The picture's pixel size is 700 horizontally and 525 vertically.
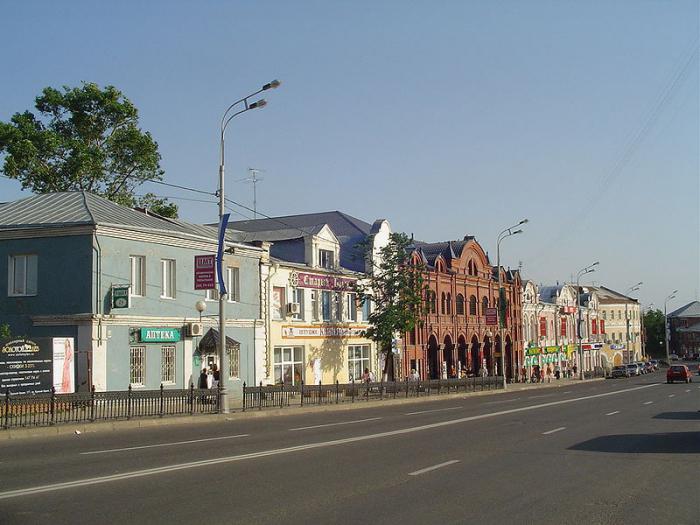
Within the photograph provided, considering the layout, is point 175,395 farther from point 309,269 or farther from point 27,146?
point 27,146

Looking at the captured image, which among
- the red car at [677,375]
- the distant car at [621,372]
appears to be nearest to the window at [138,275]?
the red car at [677,375]

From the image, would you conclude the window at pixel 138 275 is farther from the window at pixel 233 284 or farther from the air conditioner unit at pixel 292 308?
the air conditioner unit at pixel 292 308

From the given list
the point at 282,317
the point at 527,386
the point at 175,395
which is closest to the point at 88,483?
the point at 175,395

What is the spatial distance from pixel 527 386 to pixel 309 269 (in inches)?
1038

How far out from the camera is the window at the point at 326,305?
153 feet

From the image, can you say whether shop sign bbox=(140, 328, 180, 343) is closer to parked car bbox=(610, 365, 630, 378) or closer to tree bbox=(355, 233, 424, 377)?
tree bbox=(355, 233, 424, 377)

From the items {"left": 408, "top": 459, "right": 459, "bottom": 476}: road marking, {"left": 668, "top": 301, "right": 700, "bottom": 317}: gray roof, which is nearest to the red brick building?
{"left": 408, "top": 459, "right": 459, "bottom": 476}: road marking

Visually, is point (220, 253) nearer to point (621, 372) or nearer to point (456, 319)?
point (456, 319)

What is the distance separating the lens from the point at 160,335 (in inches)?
1319

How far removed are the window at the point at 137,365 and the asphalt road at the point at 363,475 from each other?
11.1 m

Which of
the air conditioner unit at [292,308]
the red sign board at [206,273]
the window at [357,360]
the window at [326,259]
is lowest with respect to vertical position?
the window at [357,360]

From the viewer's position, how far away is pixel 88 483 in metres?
11.5

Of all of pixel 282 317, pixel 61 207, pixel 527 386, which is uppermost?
pixel 61 207

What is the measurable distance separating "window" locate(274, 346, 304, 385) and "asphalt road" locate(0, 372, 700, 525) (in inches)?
828
